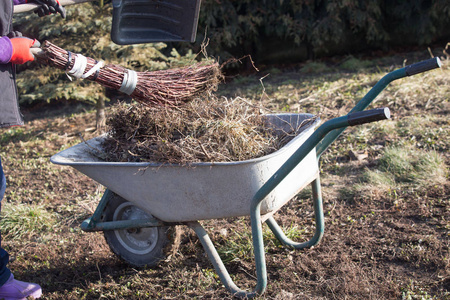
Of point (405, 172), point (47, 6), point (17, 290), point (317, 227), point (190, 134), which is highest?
point (47, 6)

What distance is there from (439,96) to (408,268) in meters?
2.92

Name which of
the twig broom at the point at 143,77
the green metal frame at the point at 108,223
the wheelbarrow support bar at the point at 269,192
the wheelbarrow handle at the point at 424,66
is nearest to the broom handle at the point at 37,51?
the twig broom at the point at 143,77

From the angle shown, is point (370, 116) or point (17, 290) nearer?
point (370, 116)

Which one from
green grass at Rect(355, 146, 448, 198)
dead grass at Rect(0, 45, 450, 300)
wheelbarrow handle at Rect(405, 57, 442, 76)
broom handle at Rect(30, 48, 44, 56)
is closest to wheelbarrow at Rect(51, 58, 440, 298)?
wheelbarrow handle at Rect(405, 57, 442, 76)

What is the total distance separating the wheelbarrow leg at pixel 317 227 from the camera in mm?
2660

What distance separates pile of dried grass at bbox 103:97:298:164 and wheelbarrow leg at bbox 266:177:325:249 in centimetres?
39

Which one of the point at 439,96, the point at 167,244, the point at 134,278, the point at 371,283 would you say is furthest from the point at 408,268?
the point at 439,96

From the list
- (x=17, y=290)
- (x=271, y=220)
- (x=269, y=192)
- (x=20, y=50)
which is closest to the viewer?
(x=269, y=192)

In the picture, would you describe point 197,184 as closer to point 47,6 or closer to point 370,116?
point 370,116

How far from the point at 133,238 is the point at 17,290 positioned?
70 cm

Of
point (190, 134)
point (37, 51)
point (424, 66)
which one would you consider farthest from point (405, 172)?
point (37, 51)

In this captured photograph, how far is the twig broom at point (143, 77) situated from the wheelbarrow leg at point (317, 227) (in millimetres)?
882

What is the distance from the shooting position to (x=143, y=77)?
2658mm

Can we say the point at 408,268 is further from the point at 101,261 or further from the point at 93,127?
the point at 93,127
